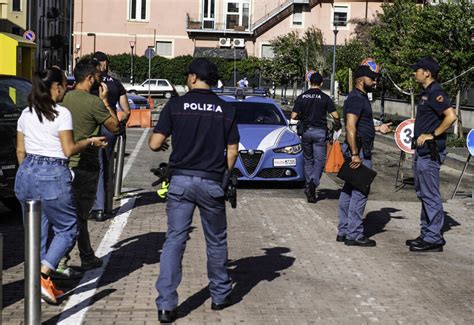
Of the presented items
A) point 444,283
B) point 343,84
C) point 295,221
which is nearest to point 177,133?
point 444,283

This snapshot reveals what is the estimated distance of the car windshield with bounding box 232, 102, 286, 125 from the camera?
1580cm

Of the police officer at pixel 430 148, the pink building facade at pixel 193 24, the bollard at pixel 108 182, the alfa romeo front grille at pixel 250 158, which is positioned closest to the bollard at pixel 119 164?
the bollard at pixel 108 182

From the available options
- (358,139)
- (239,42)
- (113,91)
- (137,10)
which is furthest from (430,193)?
(137,10)

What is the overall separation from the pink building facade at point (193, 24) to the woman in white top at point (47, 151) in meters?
66.1

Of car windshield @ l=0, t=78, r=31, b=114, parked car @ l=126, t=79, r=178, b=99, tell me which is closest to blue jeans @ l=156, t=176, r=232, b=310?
car windshield @ l=0, t=78, r=31, b=114

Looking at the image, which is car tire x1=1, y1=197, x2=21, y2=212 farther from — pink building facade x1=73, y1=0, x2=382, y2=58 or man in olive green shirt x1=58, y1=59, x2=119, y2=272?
pink building facade x1=73, y1=0, x2=382, y2=58

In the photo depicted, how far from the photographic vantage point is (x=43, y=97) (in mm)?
6621

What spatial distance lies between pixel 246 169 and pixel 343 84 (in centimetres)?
3816

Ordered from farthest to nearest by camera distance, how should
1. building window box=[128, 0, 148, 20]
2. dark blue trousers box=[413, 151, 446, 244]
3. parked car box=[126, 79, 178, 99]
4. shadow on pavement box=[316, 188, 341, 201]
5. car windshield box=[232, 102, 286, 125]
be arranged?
building window box=[128, 0, 148, 20]
parked car box=[126, 79, 178, 99]
car windshield box=[232, 102, 286, 125]
shadow on pavement box=[316, 188, 341, 201]
dark blue trousers box=[413, 151, 446, 244]

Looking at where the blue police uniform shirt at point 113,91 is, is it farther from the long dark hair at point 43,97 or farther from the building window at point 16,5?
the building window at point 16,5

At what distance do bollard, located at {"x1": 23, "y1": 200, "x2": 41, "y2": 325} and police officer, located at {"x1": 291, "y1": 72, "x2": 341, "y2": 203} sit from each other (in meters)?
7.60

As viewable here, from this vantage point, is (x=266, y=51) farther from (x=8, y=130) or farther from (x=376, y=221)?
(x=8, y=130)

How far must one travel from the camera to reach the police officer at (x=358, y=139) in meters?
9.62

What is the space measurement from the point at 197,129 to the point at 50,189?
1.19 m
